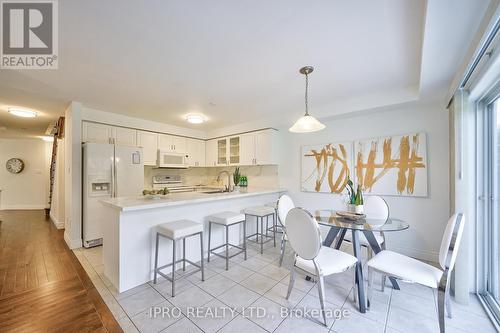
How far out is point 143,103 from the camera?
337 centimetres

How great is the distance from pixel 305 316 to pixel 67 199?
4.21 metres

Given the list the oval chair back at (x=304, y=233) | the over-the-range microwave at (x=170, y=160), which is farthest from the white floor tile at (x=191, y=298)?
the over-the-range microwave at (x=170, y=160)

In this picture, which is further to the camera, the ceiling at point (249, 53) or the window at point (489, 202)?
the window at point (489, 202)

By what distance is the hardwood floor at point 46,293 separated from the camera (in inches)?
65.3

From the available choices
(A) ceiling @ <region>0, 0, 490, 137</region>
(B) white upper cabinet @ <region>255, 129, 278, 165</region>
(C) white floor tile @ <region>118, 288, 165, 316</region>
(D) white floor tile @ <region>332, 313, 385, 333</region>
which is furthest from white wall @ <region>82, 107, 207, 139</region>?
(D) white floor tile @ <region>332, 313, 385, 333</region>

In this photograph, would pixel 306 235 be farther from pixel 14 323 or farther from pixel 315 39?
pixel 14 323

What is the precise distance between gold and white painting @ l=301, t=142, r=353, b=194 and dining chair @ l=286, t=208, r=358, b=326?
1.82m

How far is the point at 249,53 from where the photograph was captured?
6.47 ft

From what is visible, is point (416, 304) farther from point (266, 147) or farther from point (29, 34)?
point (29, 34)

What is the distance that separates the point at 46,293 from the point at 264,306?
2242 millimetres

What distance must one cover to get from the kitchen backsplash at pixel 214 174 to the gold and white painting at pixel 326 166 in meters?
0.75

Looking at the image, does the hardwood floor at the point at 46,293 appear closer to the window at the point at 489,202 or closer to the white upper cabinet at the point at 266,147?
the white upper cabinet at the point at 266,147

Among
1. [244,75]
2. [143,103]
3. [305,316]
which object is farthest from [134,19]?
[305,316]

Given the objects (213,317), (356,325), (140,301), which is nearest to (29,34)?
(140,301)
